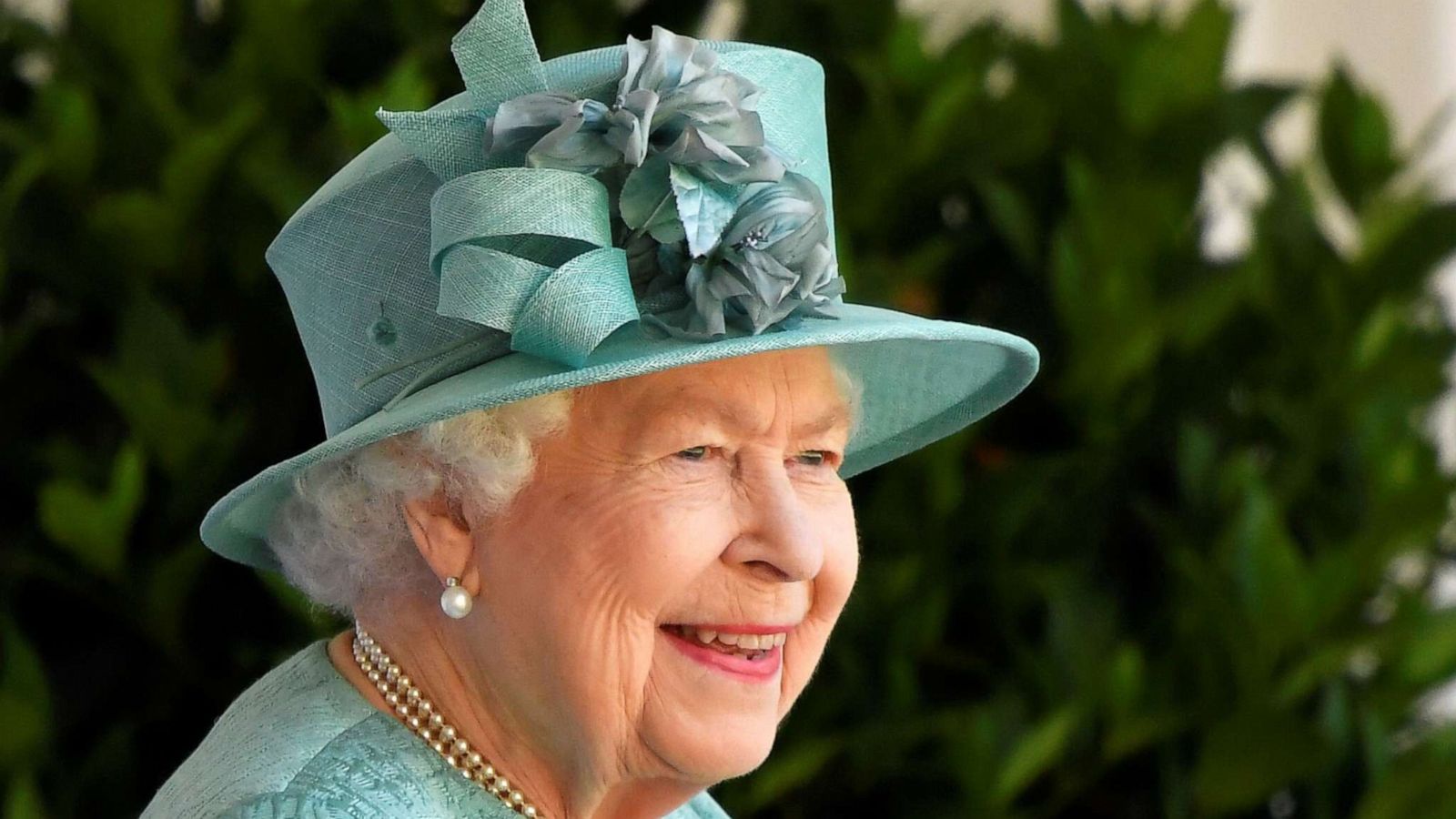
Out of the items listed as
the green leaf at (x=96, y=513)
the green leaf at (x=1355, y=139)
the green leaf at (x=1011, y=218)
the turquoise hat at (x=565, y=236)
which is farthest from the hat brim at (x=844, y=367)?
the green leaf at (x=1355, y=139)

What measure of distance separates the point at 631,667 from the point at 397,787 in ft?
0.57

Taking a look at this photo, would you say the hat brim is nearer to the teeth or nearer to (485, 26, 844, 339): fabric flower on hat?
(485, 26, 844, 339): fabric flower on hat

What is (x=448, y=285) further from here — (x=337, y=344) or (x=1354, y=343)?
(x=1354, y=343)

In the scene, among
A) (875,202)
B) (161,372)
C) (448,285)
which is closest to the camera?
(448,285)

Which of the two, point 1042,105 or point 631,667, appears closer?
point 631,667

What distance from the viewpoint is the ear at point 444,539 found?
4.40 ft

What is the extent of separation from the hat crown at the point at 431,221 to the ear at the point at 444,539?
0.08 metres

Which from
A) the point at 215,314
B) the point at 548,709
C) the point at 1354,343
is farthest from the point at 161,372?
the point at 1354,343

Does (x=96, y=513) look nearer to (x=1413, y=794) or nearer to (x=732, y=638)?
(x=732, y=638)

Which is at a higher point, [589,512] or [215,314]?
[589,512]

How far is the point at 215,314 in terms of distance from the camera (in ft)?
7.97

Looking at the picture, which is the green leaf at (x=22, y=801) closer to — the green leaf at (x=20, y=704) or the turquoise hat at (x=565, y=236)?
the green leaf at (x=20, y=704)

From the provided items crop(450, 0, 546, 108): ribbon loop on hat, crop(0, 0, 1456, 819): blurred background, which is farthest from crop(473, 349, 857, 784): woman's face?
crop(0, 0, 1456, 819): blurred background

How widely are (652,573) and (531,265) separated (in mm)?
222
